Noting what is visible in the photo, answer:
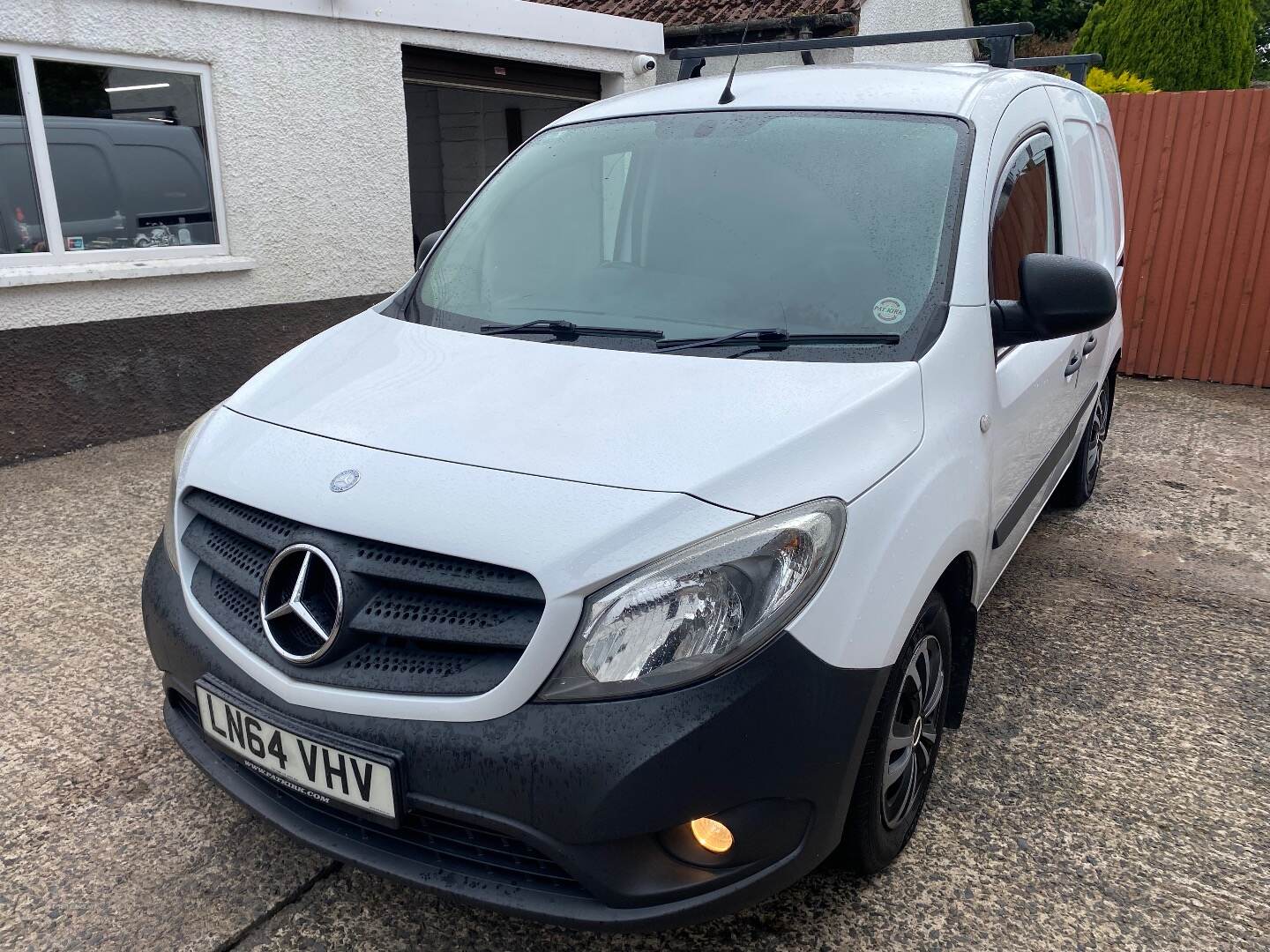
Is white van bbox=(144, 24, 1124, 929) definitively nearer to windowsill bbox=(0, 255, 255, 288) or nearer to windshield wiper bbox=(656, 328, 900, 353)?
windshield wiper bbox=(656, 328, 900, 353)

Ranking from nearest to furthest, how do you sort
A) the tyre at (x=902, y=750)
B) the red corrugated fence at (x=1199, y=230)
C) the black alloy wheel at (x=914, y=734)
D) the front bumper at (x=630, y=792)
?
the front bumper at (x=630, y=792)
the tyre at (x=902, y=750)
the black alloy wheel at (x=914, y=734)
the red corrugated fence at (x=1199, y=230)

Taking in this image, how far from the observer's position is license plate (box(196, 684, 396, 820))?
6.05 feet

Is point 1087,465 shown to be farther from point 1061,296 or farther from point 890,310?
point 890,310

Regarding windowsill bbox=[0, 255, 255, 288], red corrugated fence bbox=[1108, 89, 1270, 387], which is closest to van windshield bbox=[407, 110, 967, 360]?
windowsill bbox=[0, 255, 255, 288]

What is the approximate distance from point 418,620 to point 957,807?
157 cm

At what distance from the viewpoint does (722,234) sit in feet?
8.90

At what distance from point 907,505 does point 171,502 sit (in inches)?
64.5

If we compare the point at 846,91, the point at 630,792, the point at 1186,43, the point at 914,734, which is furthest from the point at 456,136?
the point at 630,792

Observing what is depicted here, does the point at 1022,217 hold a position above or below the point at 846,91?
below

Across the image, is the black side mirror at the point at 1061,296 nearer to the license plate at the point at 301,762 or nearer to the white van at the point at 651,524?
the white van at the point at 651,524

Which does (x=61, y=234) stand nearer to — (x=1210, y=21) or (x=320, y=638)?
(x=320, y=638)

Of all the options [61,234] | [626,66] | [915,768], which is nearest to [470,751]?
[915,768]

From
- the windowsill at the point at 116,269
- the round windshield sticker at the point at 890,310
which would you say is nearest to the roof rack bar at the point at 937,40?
the round windshield sticker at the point at 890,310

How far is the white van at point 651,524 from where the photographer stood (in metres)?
1.78
